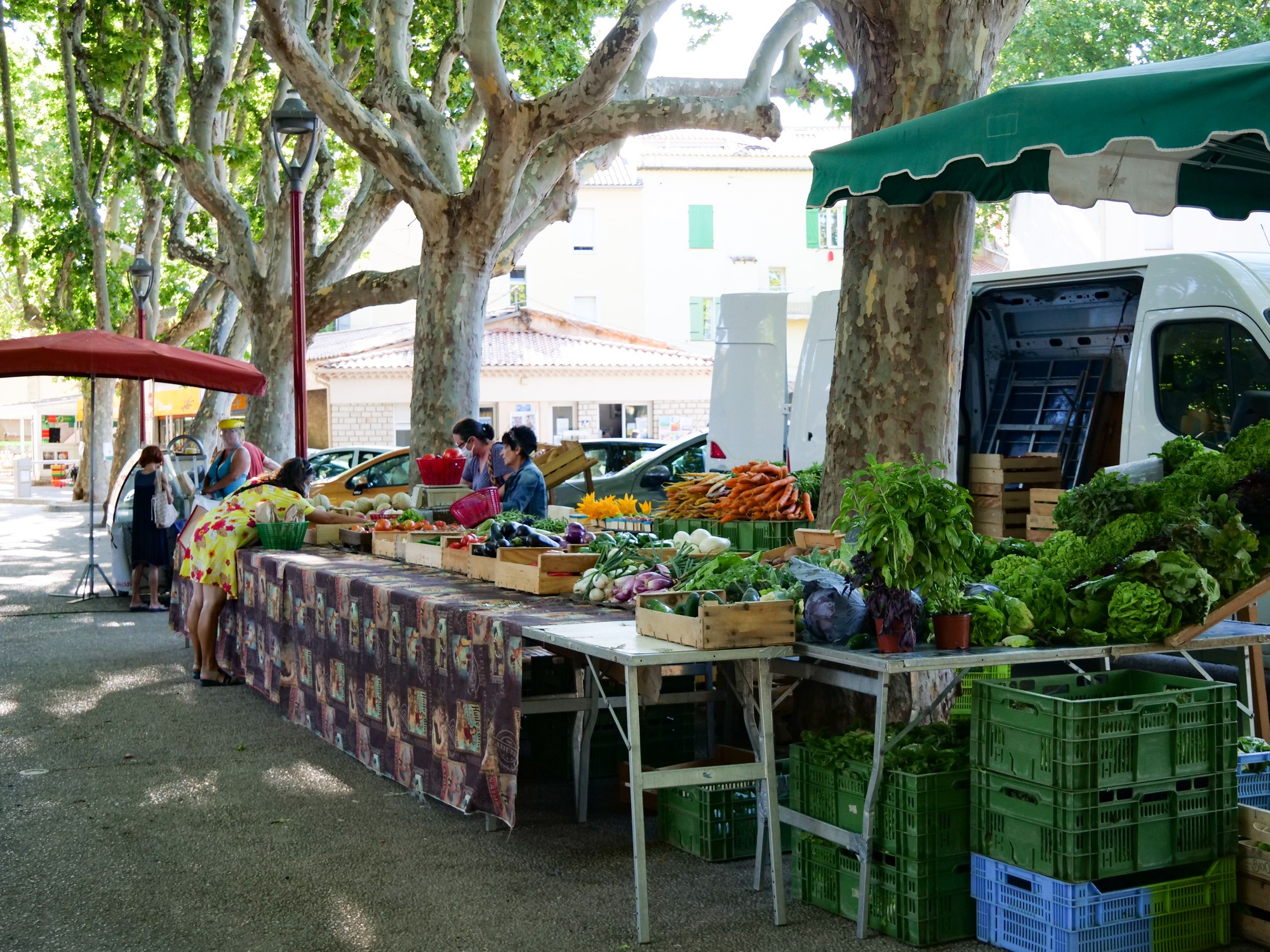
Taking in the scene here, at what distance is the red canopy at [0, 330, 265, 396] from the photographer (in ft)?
42.8

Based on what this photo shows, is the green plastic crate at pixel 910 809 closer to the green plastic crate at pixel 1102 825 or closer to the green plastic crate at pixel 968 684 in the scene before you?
the green plastic crate at pixel 1102 825

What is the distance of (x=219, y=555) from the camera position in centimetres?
962

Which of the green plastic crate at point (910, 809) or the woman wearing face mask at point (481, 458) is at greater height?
the woman wearing face mask at point (481, 458)

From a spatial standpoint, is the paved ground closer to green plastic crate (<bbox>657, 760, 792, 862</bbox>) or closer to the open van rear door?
green plastic crate (<bbox>657, 760, 792, 862</bbox>)

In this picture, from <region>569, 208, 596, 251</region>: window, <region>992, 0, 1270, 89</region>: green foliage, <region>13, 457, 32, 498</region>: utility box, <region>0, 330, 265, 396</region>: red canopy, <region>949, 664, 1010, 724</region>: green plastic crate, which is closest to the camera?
<region>949, 664, 1010, 724</region>: green plastic crate

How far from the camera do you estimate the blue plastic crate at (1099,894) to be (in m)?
4.19

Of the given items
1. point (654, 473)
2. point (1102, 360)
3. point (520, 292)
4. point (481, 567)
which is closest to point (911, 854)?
point (481, 567)

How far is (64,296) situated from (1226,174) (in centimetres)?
2748

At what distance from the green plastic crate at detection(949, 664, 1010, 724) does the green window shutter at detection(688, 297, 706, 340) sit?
38807 millimetres

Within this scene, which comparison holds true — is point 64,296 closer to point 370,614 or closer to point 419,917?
point 370,614

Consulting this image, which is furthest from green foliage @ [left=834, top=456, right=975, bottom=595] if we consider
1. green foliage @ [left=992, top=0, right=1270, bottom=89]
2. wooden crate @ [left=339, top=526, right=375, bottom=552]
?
green foliage @ [left=992, top=0, right=1270, bottom=89]

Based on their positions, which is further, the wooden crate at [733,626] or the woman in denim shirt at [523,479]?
the woman in denim shirt at [523,479]

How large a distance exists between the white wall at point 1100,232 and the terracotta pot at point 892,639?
2455 cm

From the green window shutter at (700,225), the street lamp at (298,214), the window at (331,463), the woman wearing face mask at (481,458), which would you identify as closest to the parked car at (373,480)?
the window at (331,463)
